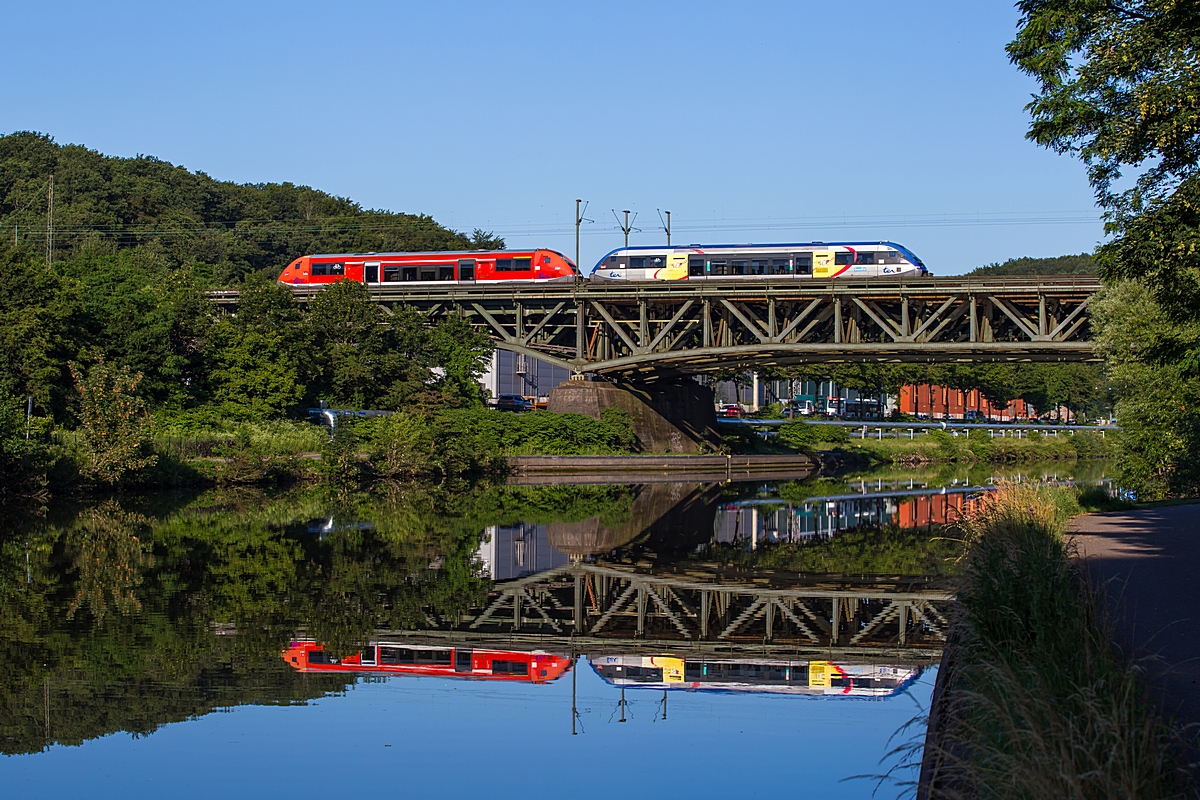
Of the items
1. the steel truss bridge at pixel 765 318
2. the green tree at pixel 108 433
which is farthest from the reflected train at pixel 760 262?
the green tree at pixel 108 433

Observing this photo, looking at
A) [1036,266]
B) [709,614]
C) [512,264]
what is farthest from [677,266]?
[1036,266]

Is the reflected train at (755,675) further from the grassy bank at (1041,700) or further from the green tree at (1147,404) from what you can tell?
the green tree at (1147,404)

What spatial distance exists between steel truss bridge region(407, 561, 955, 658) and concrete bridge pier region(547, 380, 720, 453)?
3636 cm

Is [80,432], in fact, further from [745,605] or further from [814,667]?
[814,667]

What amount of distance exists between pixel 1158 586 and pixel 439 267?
54.1 meters

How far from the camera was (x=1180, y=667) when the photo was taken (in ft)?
30.0

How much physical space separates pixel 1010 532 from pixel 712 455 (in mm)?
47208

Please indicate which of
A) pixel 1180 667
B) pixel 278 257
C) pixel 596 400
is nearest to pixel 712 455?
pixel 596 400

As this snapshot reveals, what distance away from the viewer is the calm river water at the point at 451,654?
963cm

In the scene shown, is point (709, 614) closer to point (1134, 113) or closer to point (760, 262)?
point (1134, 113)

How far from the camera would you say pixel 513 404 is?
7294 cm

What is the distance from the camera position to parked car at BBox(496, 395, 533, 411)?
7050 centimetres

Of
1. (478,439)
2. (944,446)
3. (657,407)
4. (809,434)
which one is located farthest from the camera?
(944,446)

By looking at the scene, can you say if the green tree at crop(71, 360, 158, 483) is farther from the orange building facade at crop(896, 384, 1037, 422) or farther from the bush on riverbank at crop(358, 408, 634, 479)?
the orange building facade at crop(896, 384, 1037, 422)
